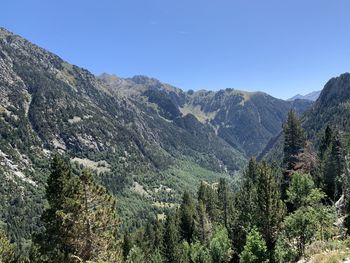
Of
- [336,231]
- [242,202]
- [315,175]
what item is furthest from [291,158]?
[336,231]

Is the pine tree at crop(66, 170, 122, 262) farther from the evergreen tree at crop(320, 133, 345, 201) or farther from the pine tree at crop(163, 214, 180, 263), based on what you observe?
the evergreen tree at crop(320, 133, 345, 201)

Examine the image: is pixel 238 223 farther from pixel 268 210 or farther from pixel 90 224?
pixel 90 224

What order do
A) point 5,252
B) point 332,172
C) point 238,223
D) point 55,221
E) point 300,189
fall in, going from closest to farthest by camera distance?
1. point 55,221
2. point 5,252
3. point 300,189
4. point 238,223
5. point 332,172

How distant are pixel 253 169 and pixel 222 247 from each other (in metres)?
36.2

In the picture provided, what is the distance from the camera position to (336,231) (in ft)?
153

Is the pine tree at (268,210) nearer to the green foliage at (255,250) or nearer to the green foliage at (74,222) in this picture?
the green foliage at (255,250)

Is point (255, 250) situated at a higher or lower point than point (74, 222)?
lower

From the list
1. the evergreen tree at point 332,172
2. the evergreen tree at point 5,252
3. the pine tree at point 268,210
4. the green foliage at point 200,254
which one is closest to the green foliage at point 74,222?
the evergreen tree at point 5,252

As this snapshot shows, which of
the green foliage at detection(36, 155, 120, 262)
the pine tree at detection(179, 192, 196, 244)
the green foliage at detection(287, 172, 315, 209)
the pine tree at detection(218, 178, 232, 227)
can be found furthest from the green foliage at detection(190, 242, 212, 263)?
the green foliage at detection(36, 155, 120, 262)

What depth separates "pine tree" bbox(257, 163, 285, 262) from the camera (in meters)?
55.7

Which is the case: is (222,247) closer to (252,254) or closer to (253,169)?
(252,254)

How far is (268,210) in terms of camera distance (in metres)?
55.6

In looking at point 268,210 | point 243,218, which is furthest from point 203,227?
point 268,210

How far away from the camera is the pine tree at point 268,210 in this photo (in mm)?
55688
